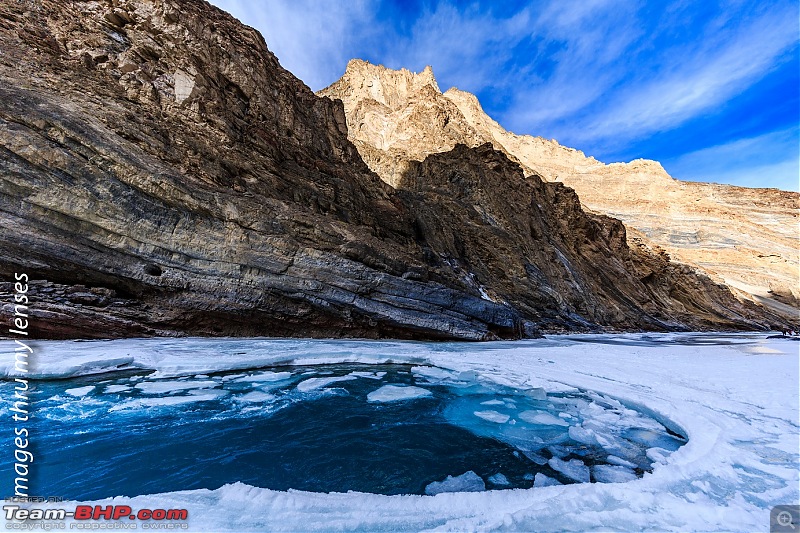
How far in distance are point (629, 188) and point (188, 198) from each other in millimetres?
103666

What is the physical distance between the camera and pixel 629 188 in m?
90.3

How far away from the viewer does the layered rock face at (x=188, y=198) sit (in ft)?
37.0

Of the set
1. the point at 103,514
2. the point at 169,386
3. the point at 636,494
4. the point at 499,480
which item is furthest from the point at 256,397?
the point at 636,494

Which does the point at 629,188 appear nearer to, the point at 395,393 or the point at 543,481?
the point at 395,393

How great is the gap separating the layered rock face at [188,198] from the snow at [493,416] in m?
9.68

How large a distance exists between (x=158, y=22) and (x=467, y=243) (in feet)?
76.8

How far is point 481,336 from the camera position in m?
16.7

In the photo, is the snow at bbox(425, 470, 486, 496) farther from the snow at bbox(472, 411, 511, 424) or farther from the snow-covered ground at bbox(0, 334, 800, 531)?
the snow at bbox(472, 411, 511, 424)

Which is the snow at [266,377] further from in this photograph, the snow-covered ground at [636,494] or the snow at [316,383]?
the snow-covered ground at [636,494]

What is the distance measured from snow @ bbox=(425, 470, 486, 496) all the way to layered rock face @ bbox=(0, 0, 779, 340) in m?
11.7

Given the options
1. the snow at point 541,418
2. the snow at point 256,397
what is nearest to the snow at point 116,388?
the snow at point 256,397

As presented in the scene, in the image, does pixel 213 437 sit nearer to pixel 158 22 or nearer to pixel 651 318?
pixel 158 22

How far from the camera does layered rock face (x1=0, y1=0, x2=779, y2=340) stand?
1127cm

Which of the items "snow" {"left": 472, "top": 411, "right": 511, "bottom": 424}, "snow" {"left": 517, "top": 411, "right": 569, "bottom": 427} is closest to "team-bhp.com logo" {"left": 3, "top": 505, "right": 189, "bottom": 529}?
"snow" {"left": 472, "top": 411, "right": 511, "bottom": 424}
